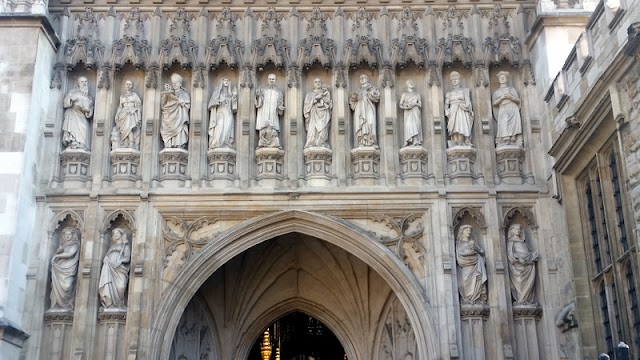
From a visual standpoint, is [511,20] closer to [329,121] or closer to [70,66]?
[329,121]

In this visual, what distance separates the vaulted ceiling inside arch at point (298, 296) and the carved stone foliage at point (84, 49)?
4791mm

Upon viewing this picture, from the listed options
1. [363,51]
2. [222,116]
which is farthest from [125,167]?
[363,51]

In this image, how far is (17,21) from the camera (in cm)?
1586

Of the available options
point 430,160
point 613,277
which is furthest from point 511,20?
point 613,277

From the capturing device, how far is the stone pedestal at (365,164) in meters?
15.8

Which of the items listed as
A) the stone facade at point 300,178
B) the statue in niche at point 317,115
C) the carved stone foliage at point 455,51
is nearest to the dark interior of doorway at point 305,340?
the stone facade at point 300,178

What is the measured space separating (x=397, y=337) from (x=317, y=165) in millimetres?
3796

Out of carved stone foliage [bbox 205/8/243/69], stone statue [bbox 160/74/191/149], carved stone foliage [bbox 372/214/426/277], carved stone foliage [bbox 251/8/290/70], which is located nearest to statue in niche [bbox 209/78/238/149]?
carved stone foliage [bbox 205/8/243/69]

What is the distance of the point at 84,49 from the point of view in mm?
16438

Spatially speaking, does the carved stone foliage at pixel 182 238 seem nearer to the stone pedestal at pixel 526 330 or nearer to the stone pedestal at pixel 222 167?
the stone pedestal at pixel 222 167

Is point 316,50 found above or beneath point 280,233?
above

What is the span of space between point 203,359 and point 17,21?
727 cm

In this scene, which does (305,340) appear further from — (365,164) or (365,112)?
(365,112)

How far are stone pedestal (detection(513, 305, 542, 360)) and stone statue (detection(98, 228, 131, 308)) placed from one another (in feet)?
22.3
